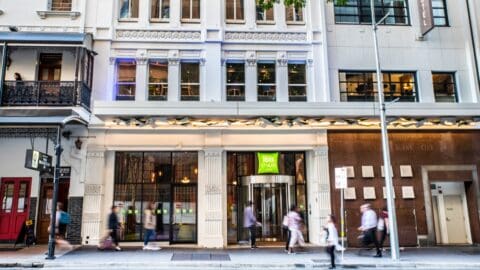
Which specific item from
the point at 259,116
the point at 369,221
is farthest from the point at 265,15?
the point at 369,221

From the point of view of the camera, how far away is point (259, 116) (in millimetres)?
16234

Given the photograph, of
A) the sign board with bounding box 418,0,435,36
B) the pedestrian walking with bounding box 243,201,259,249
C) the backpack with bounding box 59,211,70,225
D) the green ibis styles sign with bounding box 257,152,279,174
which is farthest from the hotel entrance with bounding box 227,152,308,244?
the sign board with bounding box 418,0,435,36

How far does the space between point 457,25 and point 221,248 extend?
1561cm

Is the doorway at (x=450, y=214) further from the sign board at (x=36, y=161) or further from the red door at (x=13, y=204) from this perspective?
the red door at (x=13, y=204)

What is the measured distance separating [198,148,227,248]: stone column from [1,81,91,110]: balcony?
569 cm

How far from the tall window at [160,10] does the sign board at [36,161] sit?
27.3 ft

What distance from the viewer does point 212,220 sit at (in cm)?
1698

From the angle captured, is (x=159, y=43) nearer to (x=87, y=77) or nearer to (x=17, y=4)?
(x=87, y=77)

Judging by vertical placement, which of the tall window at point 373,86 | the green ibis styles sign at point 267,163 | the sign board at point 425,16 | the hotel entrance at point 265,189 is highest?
the sign board at point 425,16

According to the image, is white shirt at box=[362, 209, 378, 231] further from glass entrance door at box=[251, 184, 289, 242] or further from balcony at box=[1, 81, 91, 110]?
balcony at box=[1, 81, 91, 110]

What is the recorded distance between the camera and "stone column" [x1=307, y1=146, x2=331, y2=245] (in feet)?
56.9

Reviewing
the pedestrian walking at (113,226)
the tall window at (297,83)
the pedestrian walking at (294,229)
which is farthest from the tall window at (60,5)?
the pedestrian walking at (294,229)

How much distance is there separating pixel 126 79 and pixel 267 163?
24.4 ft

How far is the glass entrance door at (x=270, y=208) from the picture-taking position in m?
18.0
